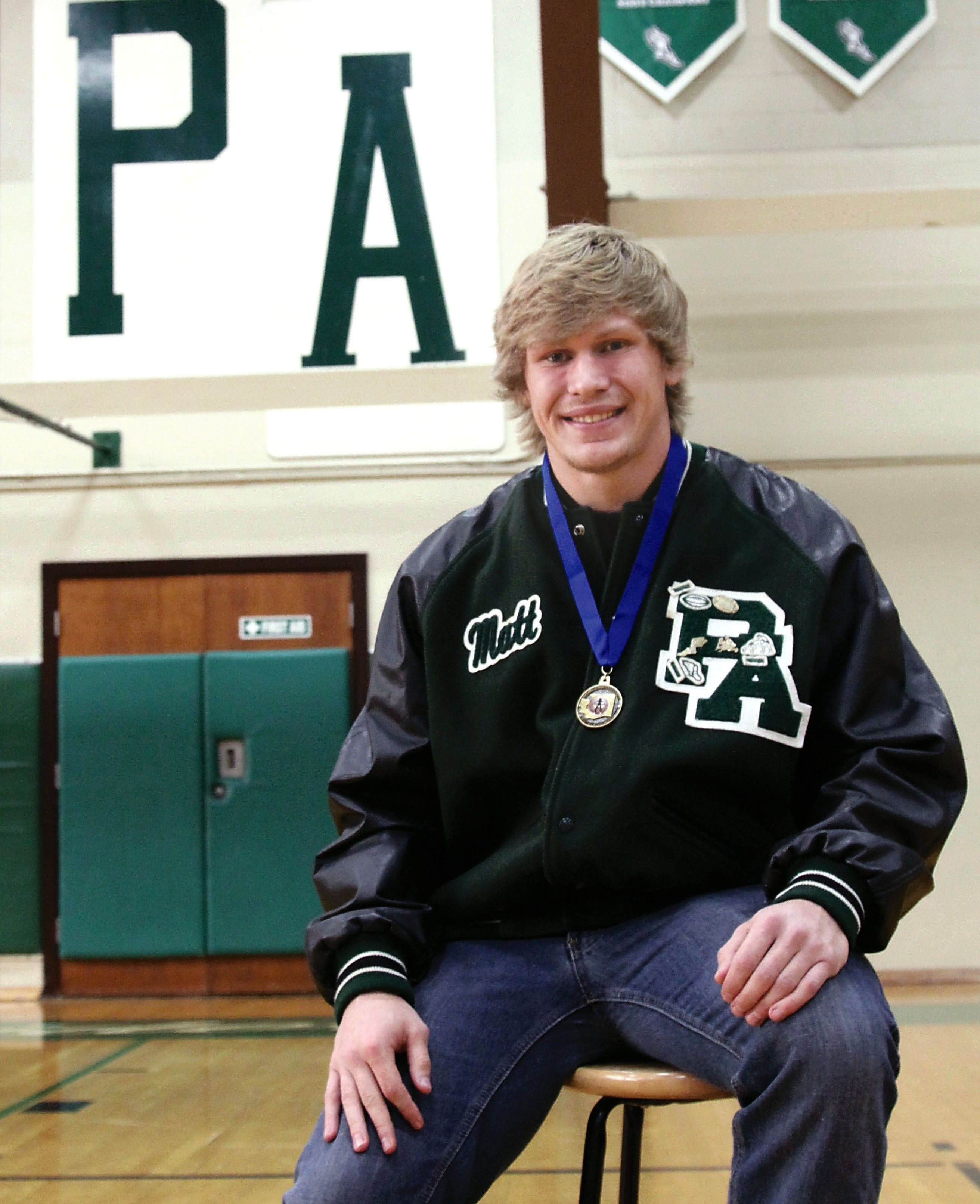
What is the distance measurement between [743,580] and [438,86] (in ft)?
15.1

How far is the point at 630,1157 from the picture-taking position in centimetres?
140

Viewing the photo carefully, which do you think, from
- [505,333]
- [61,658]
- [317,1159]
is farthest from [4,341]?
[317,1159]

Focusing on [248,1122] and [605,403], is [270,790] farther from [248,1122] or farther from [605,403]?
[605,403]

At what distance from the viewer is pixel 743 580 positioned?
4.18ft

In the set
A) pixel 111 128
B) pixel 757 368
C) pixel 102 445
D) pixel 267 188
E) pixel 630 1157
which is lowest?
pixel 630 1157

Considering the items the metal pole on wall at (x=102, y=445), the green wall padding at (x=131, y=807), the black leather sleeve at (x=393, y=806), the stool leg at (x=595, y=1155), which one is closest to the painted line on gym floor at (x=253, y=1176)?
the stool leg at (x=595, y=1155)

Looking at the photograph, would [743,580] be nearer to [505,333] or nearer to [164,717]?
[505,333]

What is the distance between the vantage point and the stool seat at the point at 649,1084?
1.10 metres

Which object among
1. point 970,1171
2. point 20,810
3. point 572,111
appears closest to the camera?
point 970,1171

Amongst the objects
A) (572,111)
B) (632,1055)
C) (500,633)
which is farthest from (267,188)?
(632,1055)

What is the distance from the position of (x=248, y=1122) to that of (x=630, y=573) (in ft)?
8.04

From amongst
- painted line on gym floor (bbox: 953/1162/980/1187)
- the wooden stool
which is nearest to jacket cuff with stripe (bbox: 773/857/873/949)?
the wooden stool

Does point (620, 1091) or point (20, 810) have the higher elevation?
point (620, 1091)

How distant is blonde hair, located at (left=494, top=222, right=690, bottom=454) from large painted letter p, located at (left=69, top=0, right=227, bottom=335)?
4147 mm
